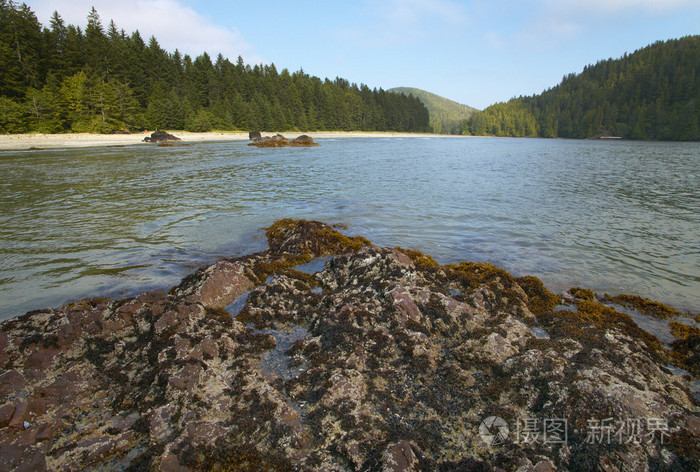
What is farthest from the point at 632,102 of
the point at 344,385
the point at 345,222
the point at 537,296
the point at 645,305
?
the point at 344,385

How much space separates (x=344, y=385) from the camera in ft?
12.7

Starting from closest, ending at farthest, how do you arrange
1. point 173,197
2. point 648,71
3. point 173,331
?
1. point 173,331
2. point 173,197
3. point 648,71

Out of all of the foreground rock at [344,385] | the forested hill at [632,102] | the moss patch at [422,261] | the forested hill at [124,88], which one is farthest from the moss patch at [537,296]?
the forested hill at [632,102]

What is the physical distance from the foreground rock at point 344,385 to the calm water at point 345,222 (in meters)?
2.28

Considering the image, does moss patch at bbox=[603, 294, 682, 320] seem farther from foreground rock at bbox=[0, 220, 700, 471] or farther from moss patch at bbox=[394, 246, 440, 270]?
moss patch at bbox=[394, 246, 440, 270]

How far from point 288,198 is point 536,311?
518 inches

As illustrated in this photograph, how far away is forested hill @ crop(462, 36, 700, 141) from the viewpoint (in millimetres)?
111750

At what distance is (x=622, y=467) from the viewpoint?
2906 mm

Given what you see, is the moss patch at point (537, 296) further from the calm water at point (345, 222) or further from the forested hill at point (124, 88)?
the forested hill at point (124, 88)

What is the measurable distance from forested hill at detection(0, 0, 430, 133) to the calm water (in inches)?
1683

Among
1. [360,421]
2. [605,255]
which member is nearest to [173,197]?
[360,421]

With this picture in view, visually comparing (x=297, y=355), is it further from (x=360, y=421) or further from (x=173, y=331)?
(x=173, y=331)

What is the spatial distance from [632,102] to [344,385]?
182092 mm

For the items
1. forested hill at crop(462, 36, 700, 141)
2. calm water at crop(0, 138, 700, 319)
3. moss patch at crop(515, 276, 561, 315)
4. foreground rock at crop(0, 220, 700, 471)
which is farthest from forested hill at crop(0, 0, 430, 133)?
forested hill at crop(462, 36, 700, 141)
